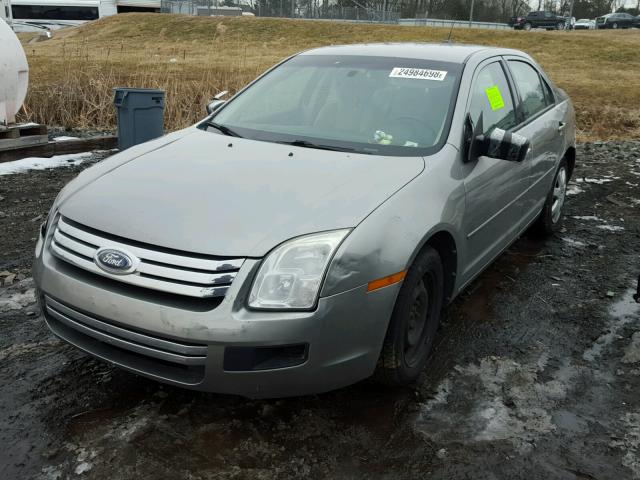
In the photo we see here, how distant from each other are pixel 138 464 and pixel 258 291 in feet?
2.80

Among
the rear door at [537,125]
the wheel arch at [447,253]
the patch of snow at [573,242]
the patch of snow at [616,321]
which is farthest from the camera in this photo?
the patch of snow at [573,242]

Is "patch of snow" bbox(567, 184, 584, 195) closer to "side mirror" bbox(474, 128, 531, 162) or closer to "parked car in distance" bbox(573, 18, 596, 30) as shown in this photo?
"side mirror" bbox(474, 128, 531, 162)

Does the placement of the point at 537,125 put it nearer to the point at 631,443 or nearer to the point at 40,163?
the point at 631,443

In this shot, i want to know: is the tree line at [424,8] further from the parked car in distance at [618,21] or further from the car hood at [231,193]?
the car hood at [231,193]

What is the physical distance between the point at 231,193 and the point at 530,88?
3018 millimetres

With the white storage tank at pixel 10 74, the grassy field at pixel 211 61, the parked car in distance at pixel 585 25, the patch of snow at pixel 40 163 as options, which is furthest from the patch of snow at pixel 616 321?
the parked car in distance at pixel 585 25

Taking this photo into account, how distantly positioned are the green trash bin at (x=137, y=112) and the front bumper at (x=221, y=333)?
5115 millimetres

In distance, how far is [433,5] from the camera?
6222 cm

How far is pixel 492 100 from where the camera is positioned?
393cm

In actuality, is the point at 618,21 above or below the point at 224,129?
above

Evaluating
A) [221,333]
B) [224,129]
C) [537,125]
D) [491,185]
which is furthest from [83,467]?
[537,125]

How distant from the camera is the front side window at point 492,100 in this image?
3699 millimetres

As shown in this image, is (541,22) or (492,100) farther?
(541,22)

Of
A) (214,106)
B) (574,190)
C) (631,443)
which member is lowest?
(631,443)
